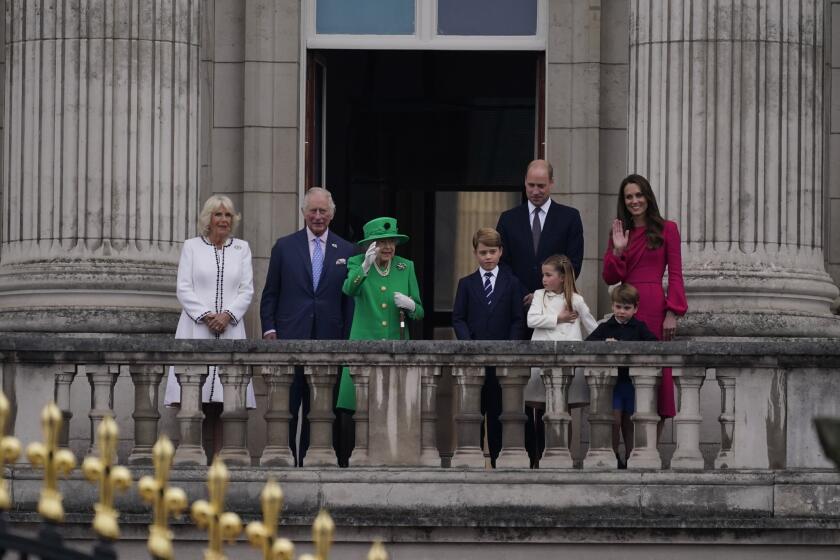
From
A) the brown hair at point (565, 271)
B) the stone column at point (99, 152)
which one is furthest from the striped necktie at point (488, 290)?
the stone column at point (99, 152)

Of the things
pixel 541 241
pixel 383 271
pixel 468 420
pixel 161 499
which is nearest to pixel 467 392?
pixel 468 420

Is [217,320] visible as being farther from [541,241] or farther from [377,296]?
[541,241]

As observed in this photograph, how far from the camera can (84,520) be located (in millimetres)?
13539

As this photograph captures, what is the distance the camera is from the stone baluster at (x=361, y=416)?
546 inches

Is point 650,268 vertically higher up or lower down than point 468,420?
higher up

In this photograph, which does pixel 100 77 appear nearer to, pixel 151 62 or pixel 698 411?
pixel 151 62

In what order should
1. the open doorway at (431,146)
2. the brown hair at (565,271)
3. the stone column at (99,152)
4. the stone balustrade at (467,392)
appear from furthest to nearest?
the open doorway at (431,146) < the stone column at (99,152) < the brown hair at (565,271) < the stone balustrade at (467,392)

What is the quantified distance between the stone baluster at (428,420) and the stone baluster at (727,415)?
6.06 ft

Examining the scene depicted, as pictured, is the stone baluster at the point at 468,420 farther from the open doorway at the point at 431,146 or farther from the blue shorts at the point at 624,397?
the open doorway at the point at 431,146

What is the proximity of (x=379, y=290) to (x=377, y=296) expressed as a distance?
0.04m

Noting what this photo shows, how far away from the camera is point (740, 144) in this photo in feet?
52.4

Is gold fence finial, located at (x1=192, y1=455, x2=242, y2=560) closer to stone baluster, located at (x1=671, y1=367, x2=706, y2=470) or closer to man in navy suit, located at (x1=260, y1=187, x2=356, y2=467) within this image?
stone baluster, located at (x1=671, y1=367, x2=706, y2=470)

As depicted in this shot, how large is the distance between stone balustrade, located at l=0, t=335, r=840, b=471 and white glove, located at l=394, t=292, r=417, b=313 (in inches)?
19.4

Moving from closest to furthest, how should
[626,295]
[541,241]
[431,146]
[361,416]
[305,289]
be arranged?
[626,295], [361,416], [305,289], [541,241], [431,146]
